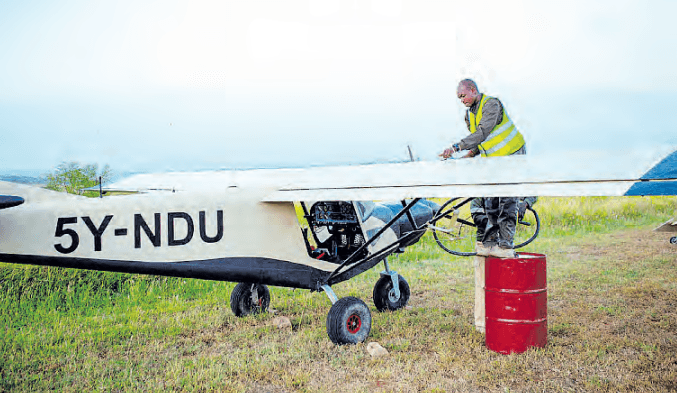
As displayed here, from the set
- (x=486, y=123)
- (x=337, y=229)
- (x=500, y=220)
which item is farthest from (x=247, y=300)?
(x=486, y=123)

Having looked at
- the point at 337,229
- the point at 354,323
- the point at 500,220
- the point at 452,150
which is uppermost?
the point at 452,150

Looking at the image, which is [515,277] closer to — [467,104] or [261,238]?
[467,104]

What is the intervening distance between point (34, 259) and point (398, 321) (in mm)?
4056

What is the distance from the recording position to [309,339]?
5.82 m

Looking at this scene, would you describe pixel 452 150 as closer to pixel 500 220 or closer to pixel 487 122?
pixel 487 122

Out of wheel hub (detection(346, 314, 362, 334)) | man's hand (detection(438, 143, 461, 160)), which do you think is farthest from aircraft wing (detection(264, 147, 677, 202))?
wheel hub (detection(346, 314, 362, 334))

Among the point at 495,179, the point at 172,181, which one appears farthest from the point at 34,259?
the point at 495,179

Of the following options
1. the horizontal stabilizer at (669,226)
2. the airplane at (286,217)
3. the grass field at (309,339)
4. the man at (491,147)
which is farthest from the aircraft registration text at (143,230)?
the horizontal stabilizer at (669,226)

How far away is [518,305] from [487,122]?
209cm

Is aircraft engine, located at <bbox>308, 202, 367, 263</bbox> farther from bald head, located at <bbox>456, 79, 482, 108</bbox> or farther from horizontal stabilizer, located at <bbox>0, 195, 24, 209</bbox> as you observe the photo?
horizontal stabilizer, located at <bbox>0, 195, 24, 209</bbox>

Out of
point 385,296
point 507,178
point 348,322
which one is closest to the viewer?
point 507,178

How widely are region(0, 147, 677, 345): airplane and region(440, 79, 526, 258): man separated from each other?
0.57 meters

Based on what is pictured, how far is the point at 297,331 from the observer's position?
620cm

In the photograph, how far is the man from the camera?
225 inches
